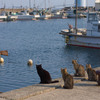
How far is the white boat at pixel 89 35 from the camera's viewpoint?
35094 mm

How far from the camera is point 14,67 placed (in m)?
26.1

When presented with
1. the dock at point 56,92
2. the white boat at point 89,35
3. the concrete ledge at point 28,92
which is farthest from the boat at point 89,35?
the concrete ledge at point 28,92

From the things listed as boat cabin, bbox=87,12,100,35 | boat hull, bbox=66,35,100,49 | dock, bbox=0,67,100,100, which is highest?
boat cabin, bbox=87,12,100,35

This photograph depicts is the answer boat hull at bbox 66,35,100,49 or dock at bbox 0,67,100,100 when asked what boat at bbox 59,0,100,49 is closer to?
boat hull at bbox 66,35,100,49

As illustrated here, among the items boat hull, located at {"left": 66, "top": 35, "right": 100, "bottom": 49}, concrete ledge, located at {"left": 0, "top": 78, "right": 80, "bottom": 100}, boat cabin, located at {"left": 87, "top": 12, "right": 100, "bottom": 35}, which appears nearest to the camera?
concrete ledge, located at {"left": 0, "top": 78, "right": 80, "bottom": 100}

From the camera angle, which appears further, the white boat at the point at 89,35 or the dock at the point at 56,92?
the white boat at the point at 89,35

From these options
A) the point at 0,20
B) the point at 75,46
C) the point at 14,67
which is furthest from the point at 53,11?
the point at 14,67

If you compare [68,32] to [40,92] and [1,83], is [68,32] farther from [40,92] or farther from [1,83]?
[40,92]

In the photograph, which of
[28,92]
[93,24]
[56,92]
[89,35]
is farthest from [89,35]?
[28,92]

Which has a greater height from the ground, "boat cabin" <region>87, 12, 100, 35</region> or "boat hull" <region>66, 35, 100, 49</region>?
"boat cabin" <region>87, 12, 100, 35</region>

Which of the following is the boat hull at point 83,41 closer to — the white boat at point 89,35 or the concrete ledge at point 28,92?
the white boat at point 89,35

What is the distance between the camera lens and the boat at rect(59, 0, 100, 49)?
115 feet

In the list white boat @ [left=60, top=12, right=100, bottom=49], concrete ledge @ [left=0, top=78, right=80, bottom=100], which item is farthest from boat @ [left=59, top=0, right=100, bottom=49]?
concrete ledge @ [left=0, top=78, right=80, bottom=100]

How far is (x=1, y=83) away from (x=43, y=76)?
7356 mm
